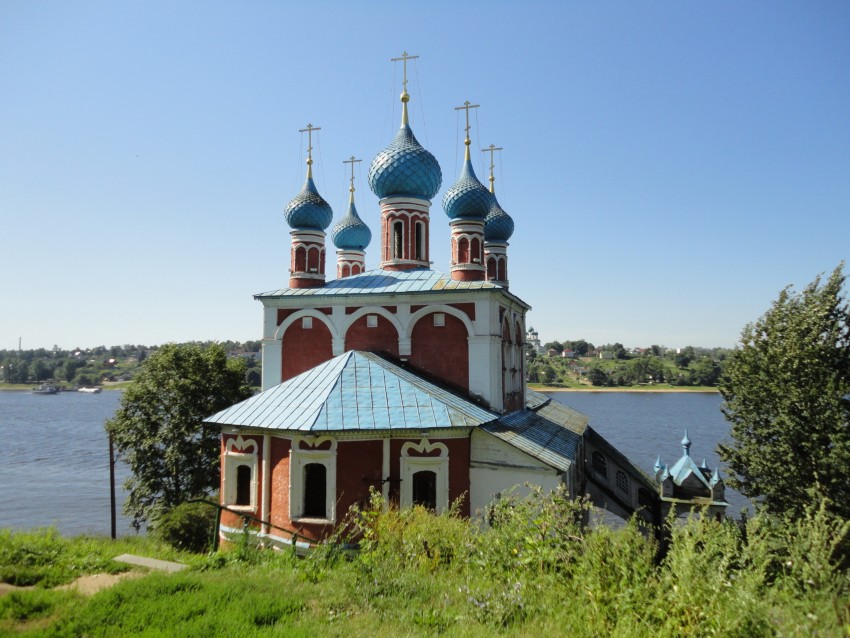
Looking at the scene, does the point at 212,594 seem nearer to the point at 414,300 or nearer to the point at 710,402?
the point at 414,300

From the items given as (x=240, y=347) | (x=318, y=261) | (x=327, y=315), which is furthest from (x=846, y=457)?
(x=240, y=347)

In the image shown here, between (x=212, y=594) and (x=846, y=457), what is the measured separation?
11.9 metres

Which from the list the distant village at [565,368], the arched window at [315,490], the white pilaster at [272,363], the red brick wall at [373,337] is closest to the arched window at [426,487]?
the arched window at [315,490]

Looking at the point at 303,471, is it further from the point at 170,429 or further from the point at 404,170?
the point at 170,429

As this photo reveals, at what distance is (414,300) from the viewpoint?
14.9 meters

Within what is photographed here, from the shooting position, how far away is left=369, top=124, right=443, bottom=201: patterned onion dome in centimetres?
1730

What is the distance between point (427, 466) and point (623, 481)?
1219 cm

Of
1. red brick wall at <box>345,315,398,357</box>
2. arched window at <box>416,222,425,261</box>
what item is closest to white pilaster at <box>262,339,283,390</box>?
red brick wall at <box>345,315,398,357</box>

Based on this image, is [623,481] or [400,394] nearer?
[400,394]

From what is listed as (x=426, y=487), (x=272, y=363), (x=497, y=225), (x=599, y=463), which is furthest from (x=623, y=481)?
(x=272, y=363)

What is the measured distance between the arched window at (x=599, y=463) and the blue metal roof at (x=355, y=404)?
30.5 ft

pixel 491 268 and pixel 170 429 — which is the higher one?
pixel 491 268

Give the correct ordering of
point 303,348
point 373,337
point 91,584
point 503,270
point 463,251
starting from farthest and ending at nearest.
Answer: point 503,270 < point 463,251 < point 303,348 < point 373,337 < point 91,584

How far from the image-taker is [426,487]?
39.2ft
